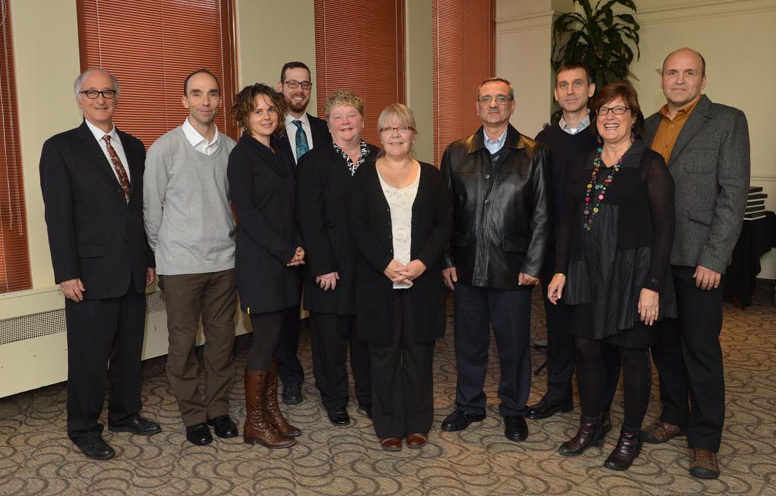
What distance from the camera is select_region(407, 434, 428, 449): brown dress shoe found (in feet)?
9.61

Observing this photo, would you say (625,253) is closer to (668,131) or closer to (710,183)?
(710,183)

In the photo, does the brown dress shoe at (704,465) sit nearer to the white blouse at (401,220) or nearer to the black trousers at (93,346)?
the white blouse at (401,220)

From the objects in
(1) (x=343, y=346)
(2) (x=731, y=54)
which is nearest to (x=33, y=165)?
(1) (x=343, y=346)

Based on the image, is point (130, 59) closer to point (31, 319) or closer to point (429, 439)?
point (31, 319)

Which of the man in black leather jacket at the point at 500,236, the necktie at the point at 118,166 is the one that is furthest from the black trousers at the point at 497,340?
the necktie at the point at 118,166

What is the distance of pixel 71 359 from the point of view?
291cm

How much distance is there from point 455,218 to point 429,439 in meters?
1.00

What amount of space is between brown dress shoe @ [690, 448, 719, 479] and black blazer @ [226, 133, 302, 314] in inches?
70.2

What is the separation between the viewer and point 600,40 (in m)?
6.07

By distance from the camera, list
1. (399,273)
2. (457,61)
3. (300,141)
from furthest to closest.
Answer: (457,61)
(300,141)
(399,273)

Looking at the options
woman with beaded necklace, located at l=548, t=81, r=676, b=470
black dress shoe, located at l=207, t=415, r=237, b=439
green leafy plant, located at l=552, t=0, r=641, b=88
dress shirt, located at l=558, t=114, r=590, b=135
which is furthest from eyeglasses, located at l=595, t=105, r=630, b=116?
green leafy plant, located at l=552, t=0, r=641, b=88

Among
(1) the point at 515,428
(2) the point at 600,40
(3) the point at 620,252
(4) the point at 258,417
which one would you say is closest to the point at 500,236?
(3) the point at 620,252

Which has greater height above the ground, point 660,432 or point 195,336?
point 195,336

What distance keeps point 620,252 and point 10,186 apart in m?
2.82
